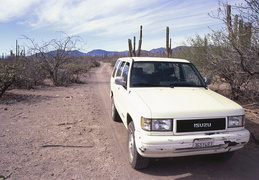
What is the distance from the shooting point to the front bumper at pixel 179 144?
10.7 feet

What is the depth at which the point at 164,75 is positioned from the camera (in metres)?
4.95

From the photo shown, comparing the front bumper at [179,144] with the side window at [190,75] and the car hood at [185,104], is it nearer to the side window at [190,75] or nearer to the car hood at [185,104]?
the car hood at [185,104]

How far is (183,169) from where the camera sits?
3.86 metres

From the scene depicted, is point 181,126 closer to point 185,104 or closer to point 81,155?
point 185,104

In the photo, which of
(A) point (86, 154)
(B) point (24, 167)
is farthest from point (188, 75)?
(B) point (24, 167)

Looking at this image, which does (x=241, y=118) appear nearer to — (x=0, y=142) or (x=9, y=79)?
(x=0, y=142)

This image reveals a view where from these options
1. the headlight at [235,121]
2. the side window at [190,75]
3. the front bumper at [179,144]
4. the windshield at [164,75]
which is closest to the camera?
the front bumper at [179,144]

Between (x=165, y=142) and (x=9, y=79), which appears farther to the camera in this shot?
(x=9, y=79)

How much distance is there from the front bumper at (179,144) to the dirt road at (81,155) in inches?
19.5

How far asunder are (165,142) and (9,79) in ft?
28.1

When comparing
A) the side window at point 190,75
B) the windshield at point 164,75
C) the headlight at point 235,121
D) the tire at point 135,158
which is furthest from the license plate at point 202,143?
the side window at point 190,75

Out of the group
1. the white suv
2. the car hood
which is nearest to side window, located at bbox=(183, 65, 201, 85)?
the car hood

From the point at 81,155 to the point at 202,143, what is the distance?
2.27m

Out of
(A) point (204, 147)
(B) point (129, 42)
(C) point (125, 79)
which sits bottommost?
(A) point (204, 147)
